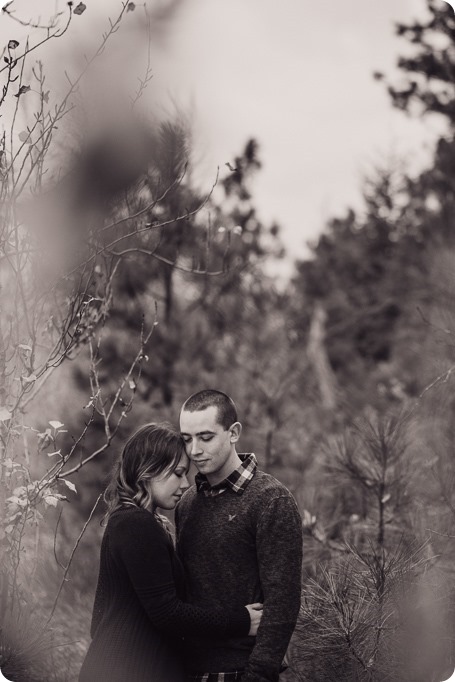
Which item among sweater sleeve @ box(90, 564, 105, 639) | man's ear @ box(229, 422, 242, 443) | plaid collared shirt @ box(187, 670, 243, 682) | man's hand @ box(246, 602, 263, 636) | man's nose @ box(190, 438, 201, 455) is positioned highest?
man's ear @ box(229, 422, 242, 443)

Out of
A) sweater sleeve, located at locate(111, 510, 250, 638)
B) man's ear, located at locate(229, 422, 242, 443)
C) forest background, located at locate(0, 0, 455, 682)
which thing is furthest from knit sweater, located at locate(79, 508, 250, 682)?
forest background, located at locate(0, 0, 455, 682)

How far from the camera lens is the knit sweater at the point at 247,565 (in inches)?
87.0

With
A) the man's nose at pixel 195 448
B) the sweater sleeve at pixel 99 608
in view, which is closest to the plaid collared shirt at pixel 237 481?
the man's nose at pixel 195 448

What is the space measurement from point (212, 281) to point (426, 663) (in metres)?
3.12

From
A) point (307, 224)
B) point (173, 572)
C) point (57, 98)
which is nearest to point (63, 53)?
point (57, 98)

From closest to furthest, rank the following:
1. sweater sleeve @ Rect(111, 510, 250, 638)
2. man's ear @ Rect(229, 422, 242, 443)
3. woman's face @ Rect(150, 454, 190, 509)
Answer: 1. sweater sleeve @ Rect(111, 510, 250, 638)
2. woman's face @ Rect(150, 454, 190, 509)
3. man's ear @ Rect(229, 422, 242, 443)

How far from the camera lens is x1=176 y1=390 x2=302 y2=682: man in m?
2.21

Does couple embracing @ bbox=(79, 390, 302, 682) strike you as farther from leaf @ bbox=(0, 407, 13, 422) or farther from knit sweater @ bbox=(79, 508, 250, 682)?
leaf @ bbox=(0, 407, 13, 422)

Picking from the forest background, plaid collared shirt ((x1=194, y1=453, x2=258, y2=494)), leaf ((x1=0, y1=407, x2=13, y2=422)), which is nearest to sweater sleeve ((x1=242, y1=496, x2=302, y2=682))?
plaid collared shirt ((x1=194, y1=453, x2=258, y2=494))

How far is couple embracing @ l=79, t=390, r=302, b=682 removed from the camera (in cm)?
220

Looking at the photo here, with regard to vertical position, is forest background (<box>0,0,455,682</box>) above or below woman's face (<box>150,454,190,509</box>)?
above

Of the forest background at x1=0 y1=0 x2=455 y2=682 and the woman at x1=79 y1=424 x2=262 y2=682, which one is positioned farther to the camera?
the forest background at x1=0 y1=0 x2=455 y2=682

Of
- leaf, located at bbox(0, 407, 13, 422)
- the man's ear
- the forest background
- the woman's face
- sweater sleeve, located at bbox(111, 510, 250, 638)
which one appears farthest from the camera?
the forest background

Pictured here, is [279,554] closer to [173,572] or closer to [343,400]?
[173,572]
